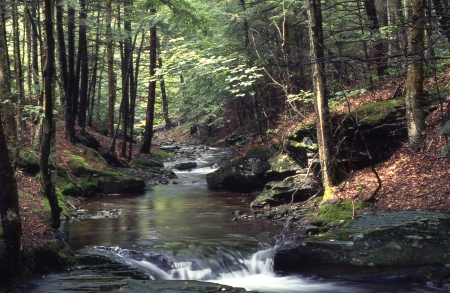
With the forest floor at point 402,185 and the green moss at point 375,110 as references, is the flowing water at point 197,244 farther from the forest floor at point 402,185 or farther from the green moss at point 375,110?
the green moss at point 375,110

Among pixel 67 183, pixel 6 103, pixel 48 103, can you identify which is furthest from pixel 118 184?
pixel 48 103

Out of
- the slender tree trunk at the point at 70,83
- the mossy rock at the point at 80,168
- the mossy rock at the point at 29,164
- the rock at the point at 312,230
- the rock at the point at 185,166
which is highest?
the slender tree trunk at the point at 70,83

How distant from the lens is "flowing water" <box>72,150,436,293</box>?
309 inches

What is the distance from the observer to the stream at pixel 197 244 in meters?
7.82

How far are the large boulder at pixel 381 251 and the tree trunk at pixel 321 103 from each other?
2924 millimetres

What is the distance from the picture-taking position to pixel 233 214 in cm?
1252

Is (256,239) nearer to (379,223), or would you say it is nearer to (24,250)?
(379,223)

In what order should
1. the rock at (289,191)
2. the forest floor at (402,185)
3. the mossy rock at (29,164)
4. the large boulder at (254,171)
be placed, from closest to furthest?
the forest floor at (402,185), the rock at (289,191), the mossy rock at (29,164), the large boulder at (254,171)

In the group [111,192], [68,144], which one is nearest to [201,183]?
[111,192]

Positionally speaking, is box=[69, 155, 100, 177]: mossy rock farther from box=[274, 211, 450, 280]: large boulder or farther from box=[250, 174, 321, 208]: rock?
box=[274, 211, 450, 280]: large boulder

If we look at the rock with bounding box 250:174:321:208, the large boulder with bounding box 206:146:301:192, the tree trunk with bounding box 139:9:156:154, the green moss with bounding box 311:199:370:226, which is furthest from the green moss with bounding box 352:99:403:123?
the tree trunk with bounding box 139:9:156:154

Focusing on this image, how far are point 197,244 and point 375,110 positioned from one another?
6.87 m

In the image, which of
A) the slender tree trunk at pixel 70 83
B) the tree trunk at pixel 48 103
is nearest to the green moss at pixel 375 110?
the tree trunk at pixel 48 103

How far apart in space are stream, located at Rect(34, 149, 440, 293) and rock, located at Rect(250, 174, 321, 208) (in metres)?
0.78
